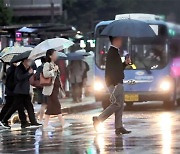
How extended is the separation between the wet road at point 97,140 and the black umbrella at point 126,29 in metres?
2.09

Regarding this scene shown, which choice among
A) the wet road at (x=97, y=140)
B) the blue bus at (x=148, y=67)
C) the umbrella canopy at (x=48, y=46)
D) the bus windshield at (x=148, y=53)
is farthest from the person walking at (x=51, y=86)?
the bus windshield at (x=148, y=53)

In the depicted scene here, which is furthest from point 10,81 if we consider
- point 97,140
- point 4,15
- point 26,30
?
point 4,15

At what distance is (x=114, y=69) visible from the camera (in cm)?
1391

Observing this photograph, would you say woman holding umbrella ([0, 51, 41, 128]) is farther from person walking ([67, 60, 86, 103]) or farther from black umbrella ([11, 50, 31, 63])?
person walking ([67, 60, 86, 103])

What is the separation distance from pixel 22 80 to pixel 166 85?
25.5 ft

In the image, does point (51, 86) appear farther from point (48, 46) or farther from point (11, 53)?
point (11, 53)

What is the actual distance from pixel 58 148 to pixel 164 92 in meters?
11.1

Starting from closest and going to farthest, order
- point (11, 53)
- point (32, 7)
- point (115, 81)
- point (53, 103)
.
Result: point (115, 81), point (53, 103), point (11, 53), point (32, 7)

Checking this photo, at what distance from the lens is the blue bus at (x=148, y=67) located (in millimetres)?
22859

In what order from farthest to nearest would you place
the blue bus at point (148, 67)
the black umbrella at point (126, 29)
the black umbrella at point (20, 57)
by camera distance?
the blue bus at point (148, 67) → the black umbrella at point (20, 57) → the black umbrella at point (126, 29)

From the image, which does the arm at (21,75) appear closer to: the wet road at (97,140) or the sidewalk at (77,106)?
the wet road at (97,140)

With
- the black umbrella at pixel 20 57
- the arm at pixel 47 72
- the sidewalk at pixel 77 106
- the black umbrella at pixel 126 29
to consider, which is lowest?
the sidewalk at pixel 77 106

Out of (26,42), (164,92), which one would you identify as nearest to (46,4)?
(26,42)

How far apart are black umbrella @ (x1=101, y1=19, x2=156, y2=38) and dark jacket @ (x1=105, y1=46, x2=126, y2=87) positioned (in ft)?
2.79
